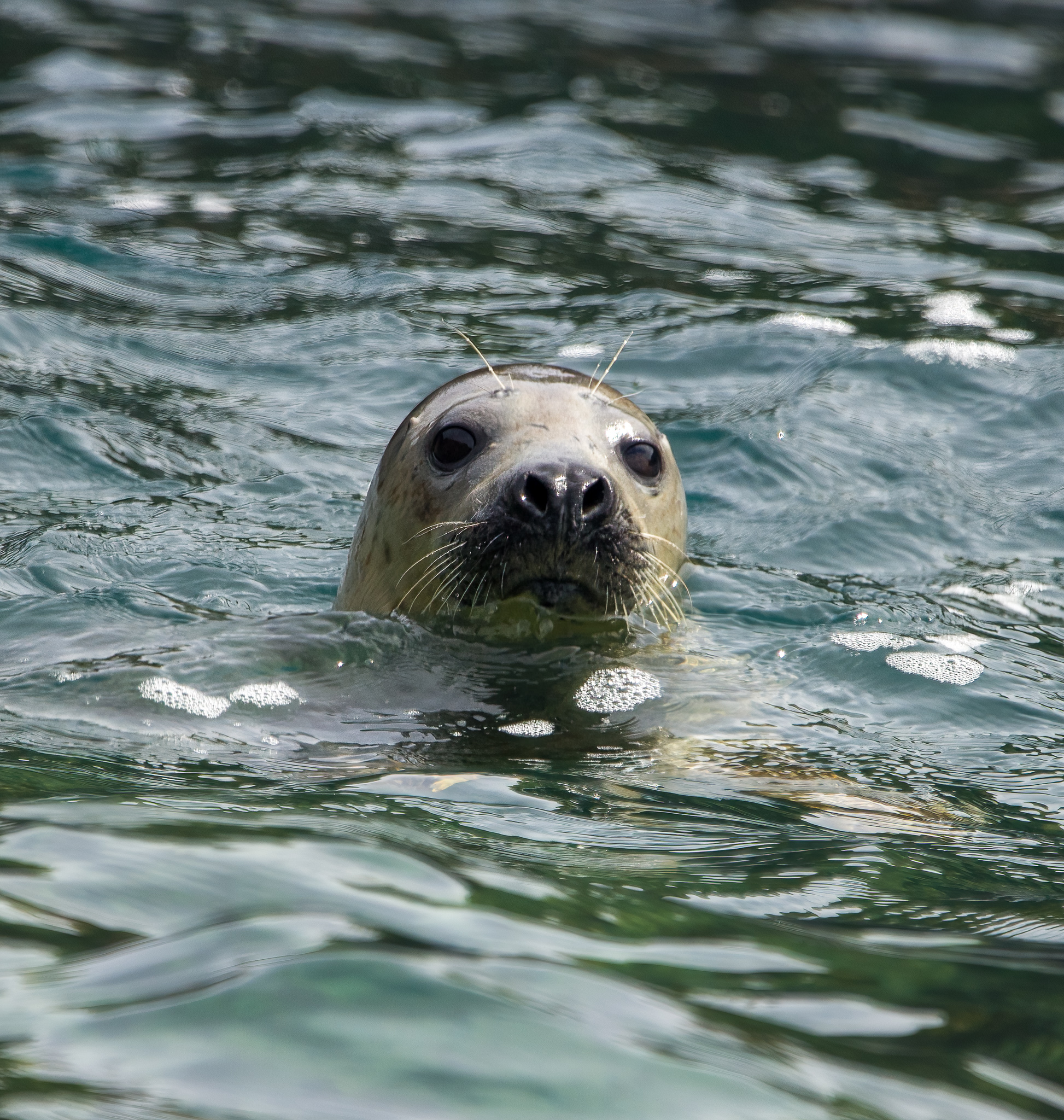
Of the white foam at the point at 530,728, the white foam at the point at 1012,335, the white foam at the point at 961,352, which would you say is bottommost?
the white foam at the point at 530,728

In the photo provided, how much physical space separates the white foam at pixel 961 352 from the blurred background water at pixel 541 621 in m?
0.03

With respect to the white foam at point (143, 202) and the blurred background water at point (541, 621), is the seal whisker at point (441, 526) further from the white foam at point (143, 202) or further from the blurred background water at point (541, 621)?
the white foam at point (143, 202)

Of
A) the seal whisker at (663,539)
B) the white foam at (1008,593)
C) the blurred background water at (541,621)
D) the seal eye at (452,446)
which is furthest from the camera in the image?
the white foam at (1008,593)

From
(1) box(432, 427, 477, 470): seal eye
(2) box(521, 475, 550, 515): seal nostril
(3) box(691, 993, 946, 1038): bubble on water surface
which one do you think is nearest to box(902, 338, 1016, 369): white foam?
(1) box(432, 427, 477, 470): seal eye

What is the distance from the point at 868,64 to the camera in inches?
524

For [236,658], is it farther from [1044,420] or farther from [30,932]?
[1044,420]

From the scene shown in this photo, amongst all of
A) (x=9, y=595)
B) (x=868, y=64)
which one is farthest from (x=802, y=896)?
(x=868, y=64)

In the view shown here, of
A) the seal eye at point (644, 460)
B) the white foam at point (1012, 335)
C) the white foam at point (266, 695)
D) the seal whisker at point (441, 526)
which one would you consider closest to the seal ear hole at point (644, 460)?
the seal eye at point (644, 460)

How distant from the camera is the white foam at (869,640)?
531cm

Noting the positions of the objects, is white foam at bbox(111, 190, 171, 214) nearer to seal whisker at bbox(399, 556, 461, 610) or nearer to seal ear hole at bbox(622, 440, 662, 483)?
seal ear hole at bbox(622, 440, 662, 483)

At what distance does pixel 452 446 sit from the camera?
194 inches

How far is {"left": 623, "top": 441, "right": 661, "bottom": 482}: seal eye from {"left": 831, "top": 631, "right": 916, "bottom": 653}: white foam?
88cm

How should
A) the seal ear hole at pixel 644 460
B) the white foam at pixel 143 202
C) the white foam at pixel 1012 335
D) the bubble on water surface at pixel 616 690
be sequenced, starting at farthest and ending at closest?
the white foam at pixel 143 202 → the white foam at pixel 1012 335 → the seal ear hole at pixel 644 460 → the bubble on water surface at pixel 616 690

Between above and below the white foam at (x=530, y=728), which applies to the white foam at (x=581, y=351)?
above
